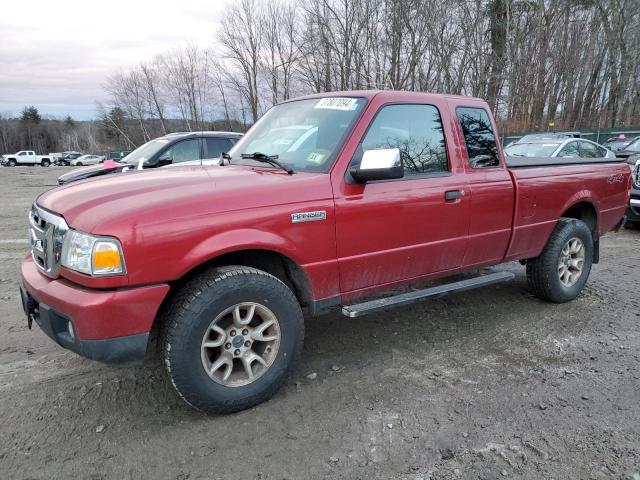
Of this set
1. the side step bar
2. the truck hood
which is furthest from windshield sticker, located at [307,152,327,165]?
the side step bar

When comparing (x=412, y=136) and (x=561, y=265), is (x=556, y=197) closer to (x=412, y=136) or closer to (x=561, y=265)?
(x=561, y=265)

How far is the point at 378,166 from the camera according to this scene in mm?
3004

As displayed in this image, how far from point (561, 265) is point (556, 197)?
771 mm

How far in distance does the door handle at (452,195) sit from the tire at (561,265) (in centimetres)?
152

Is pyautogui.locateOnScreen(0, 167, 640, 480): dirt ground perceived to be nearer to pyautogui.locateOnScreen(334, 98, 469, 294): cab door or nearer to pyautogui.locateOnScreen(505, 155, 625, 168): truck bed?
pyautogui.locateOnScreen(334, 98, 469, 294): cab door

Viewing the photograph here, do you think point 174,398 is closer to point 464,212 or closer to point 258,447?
point 258,447

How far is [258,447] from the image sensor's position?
2.58 m

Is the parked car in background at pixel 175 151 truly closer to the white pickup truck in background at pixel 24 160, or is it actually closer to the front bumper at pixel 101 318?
the front bumper at pixel 101 318

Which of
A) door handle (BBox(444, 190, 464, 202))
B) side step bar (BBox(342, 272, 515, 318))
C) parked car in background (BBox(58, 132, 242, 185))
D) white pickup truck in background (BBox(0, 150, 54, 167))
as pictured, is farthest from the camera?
white pickup truck in background (BBox(0, 150, 54, 167))

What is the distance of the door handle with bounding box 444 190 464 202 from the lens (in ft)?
11.9

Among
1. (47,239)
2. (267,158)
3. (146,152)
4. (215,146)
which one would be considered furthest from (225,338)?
(146,152)

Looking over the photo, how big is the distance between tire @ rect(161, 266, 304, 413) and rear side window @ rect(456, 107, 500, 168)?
2111mm

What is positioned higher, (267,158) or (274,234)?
(267,158)

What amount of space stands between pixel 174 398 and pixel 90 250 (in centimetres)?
122
